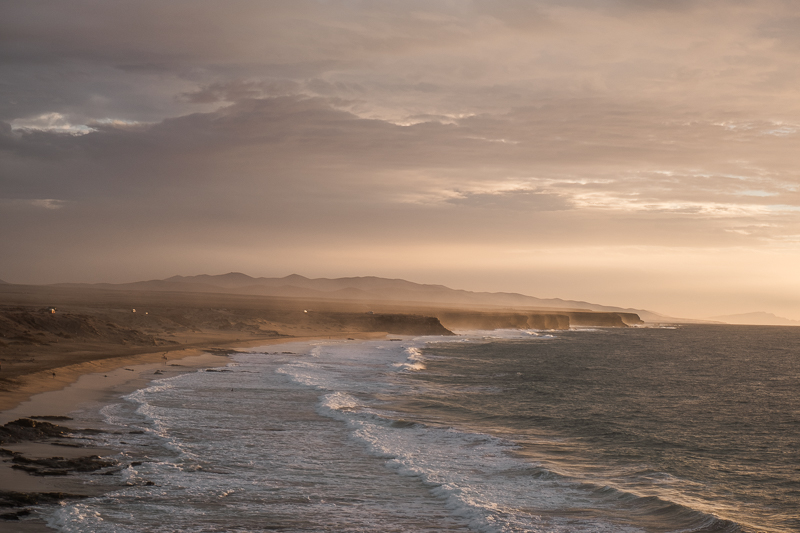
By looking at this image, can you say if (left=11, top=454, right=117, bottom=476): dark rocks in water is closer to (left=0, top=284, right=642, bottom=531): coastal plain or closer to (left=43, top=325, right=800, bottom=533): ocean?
(left=0, top=284, right=642, bottom=531): coastal plain

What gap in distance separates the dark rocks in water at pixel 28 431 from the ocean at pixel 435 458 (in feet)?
5.71

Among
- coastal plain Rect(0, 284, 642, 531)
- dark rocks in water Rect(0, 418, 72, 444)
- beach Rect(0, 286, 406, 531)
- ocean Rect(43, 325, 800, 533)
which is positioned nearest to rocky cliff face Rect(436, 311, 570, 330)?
coastal plain Rect(0, 284, 642, 531)

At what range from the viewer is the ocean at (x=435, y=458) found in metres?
13.0

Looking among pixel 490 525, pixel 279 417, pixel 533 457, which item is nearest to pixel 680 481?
pixel 533 457

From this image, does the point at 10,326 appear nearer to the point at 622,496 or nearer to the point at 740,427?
the point at 622,496

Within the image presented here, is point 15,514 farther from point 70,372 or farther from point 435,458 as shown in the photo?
point 70,372

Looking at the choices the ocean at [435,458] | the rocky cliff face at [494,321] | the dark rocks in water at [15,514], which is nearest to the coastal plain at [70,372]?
the dark rocks in water at [15,514]

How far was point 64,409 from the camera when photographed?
21.8 m

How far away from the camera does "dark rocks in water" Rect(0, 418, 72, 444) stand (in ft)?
53.7

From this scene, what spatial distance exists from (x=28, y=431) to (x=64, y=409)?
4.97 metres

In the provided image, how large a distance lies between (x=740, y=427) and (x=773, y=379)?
30.3 metres

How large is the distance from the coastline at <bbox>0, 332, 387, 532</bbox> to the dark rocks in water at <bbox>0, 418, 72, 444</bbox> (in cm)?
22

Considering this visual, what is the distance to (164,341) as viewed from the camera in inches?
2181

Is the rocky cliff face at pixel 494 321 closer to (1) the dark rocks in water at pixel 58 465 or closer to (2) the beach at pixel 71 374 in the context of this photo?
(2) the beach at pixel 71 374
